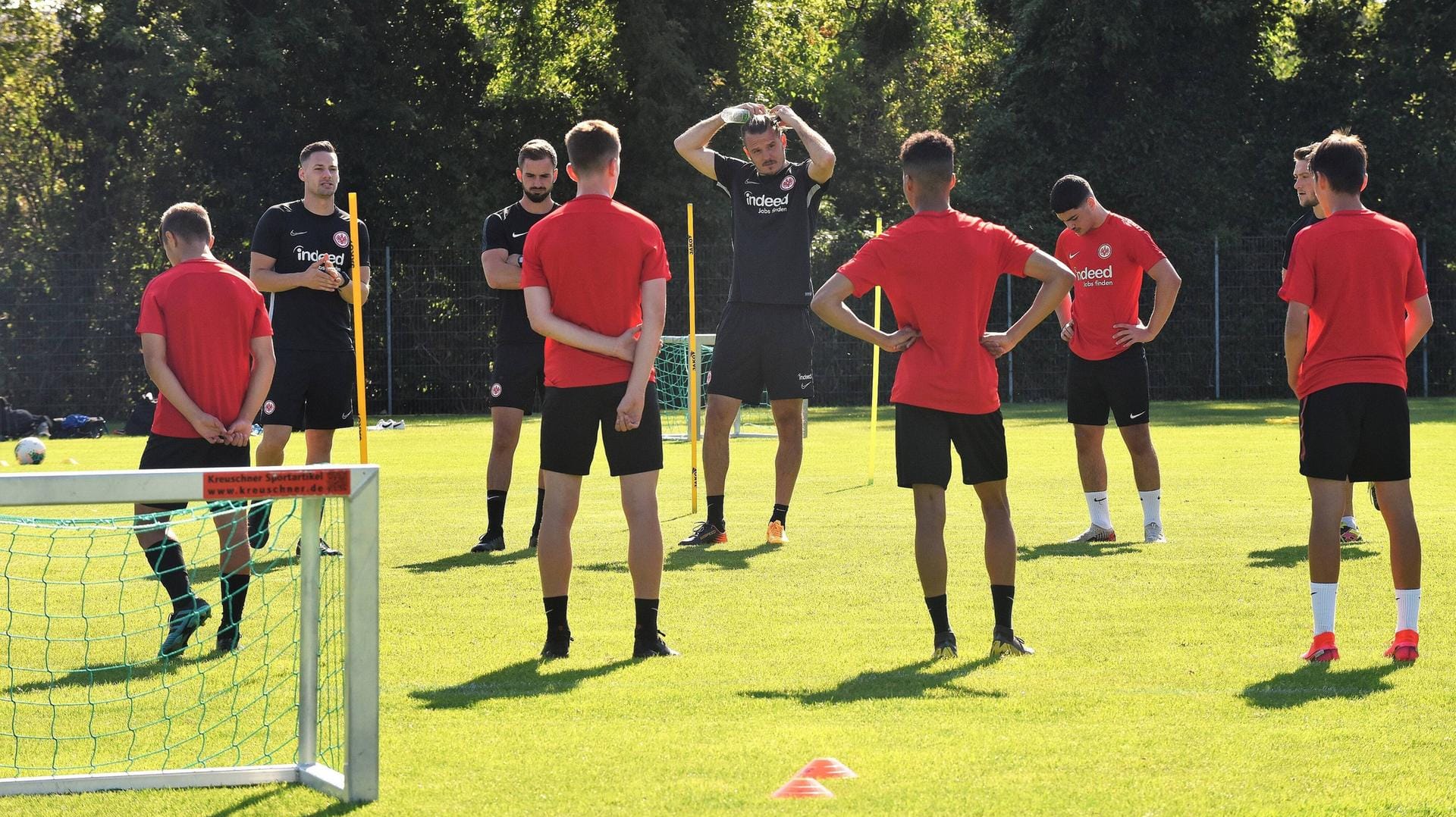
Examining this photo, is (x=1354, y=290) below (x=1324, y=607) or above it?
above

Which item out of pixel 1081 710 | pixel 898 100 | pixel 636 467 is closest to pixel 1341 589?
pixel 1081 710

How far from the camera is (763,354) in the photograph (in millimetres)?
9125

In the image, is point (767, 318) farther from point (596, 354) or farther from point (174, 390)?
point (174, 390)

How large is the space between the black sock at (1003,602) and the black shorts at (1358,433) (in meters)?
1.15

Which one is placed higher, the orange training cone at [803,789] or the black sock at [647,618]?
the black sock at [647,618]

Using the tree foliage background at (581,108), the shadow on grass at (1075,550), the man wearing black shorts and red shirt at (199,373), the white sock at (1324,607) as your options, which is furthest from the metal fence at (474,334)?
the white sock at (1324,607)

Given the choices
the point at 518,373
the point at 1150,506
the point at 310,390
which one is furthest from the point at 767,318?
the point at 310,390

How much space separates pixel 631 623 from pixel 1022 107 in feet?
83.0

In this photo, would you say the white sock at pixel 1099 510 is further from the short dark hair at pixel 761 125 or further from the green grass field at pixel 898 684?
the short dark hair at pixel 761 125

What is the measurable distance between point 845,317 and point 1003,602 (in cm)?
123

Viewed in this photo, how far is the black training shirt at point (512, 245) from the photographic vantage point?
8.82 m

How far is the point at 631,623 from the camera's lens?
→ 6648 millimetres

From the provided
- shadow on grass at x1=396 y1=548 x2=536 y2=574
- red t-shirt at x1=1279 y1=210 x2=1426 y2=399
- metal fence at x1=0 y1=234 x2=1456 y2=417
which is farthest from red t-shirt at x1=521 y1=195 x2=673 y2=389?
metal fence at x1=0 y1=234 x2=1456 y2=417

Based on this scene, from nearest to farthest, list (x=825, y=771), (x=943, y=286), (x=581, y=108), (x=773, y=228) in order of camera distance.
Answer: (x=825, y=771) < (x=943, y=286) < (x=773, y=228) < (x=581, y=108)
